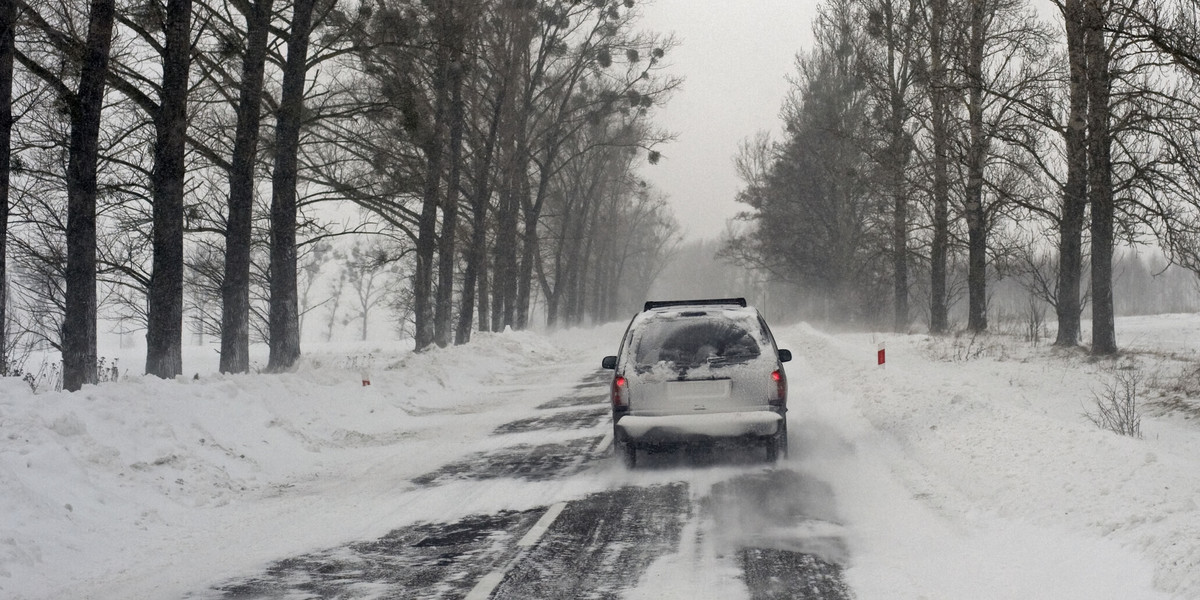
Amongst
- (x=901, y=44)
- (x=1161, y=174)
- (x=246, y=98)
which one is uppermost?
(x=901, y=44)

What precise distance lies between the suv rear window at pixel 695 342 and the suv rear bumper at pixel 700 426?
558 mm

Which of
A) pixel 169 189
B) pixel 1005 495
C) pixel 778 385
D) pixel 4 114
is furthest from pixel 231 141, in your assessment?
pixel 1005 495

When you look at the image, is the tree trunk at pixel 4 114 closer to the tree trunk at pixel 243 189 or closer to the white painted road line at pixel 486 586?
the tree trunk at pixel 243 189

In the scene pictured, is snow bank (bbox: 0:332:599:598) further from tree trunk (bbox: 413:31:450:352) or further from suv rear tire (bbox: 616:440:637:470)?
tree trunk (bbox: 413:31:450:352)

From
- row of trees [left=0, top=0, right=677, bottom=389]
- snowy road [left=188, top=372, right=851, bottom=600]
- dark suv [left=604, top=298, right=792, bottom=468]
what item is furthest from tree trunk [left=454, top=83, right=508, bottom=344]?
dark suv [left=604, top=298, right=792, bottom=468]

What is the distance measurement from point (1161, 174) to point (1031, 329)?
9829 millimetres

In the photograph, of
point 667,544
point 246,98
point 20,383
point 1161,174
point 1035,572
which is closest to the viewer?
point 1035,572

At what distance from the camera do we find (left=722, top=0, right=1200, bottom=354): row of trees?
14.0 m

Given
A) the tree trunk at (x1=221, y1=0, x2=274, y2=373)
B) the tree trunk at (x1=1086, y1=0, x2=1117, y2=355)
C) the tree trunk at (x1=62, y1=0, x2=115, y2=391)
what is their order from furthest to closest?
the tree trunk at (x1=221, y1=0, x2=274, y2=373) → the tree trunk at (x1=1086, y1=0, x2=1117, y2=355) → the tree trunk at (x1=62, y1=0, x2=115, y2=391)

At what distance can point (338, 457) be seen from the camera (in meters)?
10.8

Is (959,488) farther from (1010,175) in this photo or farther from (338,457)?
(1010,175)

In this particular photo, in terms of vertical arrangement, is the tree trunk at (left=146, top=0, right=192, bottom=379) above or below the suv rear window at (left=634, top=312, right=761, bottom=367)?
above

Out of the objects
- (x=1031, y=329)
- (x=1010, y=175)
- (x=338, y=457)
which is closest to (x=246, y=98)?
(x=338, y=457)

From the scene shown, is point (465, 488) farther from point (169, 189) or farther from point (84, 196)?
point (169, 189)
